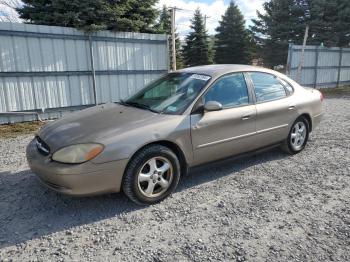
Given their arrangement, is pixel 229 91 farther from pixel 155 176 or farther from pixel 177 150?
pixel 155 176

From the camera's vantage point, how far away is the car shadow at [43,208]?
2992mm

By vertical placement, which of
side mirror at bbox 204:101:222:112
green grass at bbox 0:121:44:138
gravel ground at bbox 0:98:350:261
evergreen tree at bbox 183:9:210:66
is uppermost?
evergreen tree at bbox 183:9:210:66

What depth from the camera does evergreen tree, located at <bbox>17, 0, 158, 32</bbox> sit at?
9227 mm

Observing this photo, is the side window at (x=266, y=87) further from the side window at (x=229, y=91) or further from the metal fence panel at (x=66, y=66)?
the metal fence panel at (x=66, y=66)

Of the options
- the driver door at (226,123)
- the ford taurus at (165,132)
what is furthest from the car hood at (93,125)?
the driver door at (226,123)

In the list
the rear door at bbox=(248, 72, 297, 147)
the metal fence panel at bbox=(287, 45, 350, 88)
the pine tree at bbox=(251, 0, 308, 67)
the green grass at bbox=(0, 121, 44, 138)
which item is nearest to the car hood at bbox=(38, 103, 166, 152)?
the rear door at bbox=(248, 72, 297, 147)

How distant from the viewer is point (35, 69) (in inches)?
314

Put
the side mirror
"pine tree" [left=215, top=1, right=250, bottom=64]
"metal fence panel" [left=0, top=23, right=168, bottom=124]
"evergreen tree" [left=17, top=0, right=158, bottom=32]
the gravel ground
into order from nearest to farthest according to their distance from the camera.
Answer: the gravel ground < the side mirror < "metal fence panel" [left=0, top=23, right=168, bottom=124] < "evergreen tree" [left=17, top=0, right=158, bottom=32] < "pine tree" [left=215, top=1, right=250, bottom=64]

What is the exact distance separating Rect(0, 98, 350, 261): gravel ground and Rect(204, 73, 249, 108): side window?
0.88 metres

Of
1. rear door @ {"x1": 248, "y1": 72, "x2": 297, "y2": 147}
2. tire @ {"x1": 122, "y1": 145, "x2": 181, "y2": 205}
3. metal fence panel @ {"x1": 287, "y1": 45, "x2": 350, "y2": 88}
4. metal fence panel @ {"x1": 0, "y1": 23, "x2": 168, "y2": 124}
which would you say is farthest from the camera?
metal fence panel @ {"x1": 287, "y1": 45, "x2": 350, "y2": 88}

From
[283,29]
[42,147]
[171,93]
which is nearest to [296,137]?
[171,93]

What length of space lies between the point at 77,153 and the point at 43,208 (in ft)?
2.97

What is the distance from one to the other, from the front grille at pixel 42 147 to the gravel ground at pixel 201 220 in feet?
2.12

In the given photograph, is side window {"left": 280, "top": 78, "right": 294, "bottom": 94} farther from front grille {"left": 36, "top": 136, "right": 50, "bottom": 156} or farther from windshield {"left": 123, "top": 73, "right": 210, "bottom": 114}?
front grille {"left": 36, "top": 136, "right": 50, "bottom": 156}
